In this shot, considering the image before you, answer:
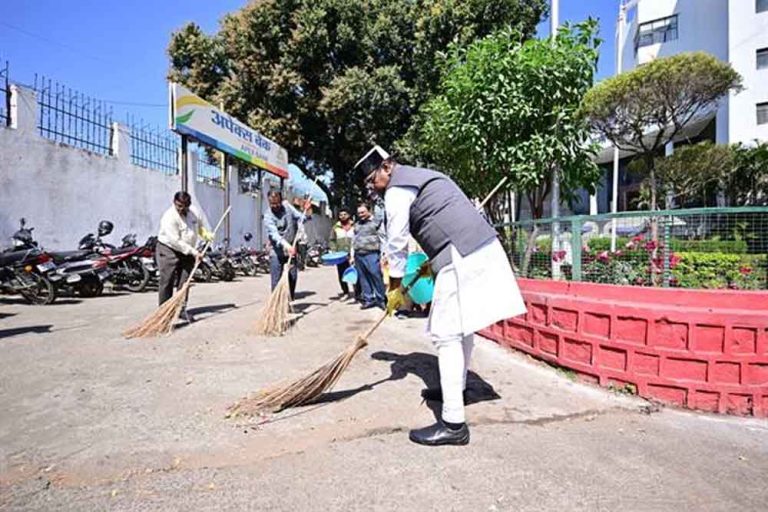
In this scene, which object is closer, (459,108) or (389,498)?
(389,498)

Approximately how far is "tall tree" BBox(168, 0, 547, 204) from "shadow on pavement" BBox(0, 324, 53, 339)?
526 inches

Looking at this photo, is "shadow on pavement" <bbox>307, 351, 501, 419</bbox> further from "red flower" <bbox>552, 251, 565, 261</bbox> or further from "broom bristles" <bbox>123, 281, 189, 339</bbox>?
"broom bristles" <bbox>123, 281, 189, 339</bbox>

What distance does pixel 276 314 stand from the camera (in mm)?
5609

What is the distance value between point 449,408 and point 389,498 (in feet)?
2.20

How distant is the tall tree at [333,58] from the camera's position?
16.9 meters

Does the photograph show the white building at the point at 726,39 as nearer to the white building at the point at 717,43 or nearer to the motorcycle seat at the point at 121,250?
the white building at the point at 717,43

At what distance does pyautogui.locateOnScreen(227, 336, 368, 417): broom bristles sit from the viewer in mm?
3227

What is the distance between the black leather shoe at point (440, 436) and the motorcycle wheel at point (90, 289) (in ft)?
23.8

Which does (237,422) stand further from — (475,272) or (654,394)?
(654,394)

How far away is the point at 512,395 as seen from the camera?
12.3 feet

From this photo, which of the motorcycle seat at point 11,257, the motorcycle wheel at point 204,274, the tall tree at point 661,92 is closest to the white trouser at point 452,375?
the tall tree at point 661,92

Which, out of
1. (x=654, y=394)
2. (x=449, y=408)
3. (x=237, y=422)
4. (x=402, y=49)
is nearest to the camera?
(x=449, y=408)

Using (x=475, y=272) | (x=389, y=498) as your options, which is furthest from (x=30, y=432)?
(x=475, y=272)

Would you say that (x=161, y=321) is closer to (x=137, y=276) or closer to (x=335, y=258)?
(x=335, y=258)
